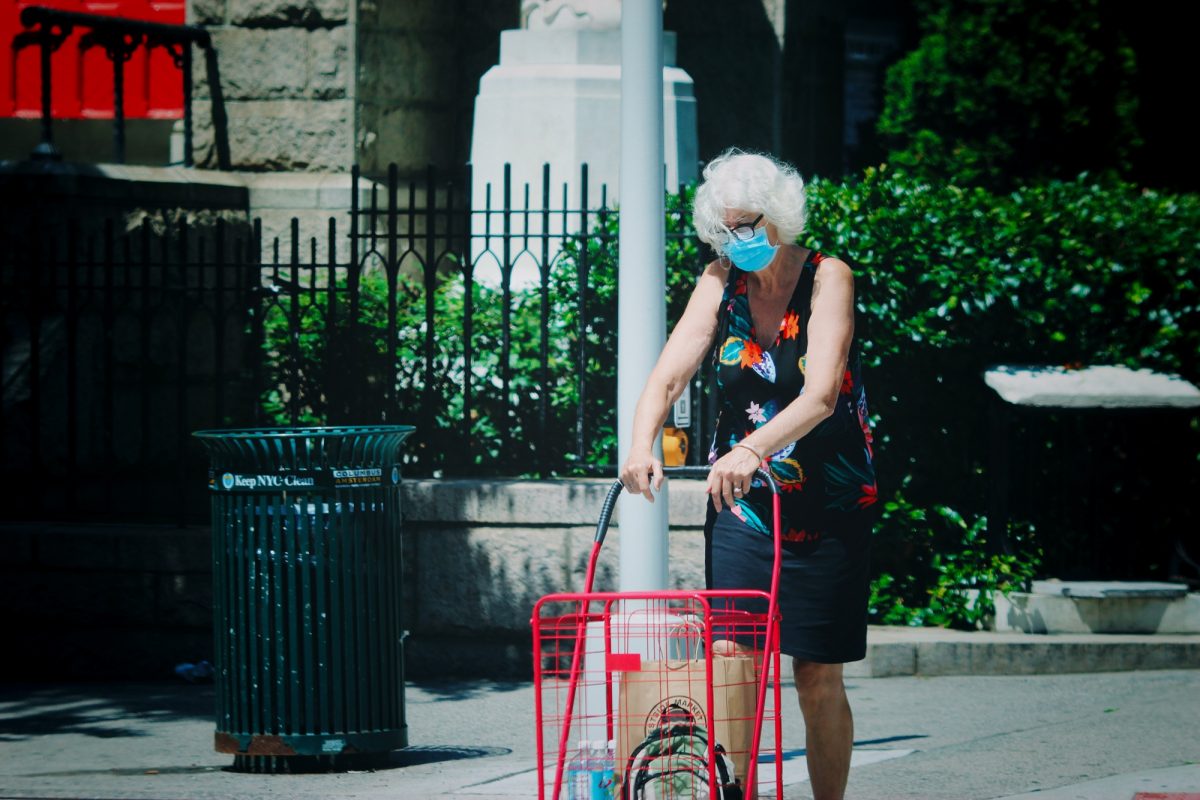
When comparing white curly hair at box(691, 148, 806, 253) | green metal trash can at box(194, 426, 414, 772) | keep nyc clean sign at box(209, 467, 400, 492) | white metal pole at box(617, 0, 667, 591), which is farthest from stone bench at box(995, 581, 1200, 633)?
white curly hair at box(691, 148, 806, 253)

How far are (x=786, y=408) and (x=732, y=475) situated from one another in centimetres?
39

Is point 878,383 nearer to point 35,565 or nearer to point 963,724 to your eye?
point 963,724

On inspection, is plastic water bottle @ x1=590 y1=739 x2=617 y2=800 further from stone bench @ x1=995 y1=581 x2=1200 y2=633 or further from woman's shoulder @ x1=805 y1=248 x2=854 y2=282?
stone bench @ x1=995 y1=581 x2=1200 y2=633

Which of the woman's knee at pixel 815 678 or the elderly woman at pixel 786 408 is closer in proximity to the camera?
the elderly woman at pixel 786 408

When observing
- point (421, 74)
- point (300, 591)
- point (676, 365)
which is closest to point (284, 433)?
point (300, 591)

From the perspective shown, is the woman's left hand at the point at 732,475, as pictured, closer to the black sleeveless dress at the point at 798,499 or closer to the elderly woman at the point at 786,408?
the elderly woman at the point at 786,408

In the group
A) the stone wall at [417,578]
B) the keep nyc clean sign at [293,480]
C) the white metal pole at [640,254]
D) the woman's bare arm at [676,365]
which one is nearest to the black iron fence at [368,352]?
the stone wall at [417,578]

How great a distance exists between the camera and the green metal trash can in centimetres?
600

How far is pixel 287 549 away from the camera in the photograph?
600cm

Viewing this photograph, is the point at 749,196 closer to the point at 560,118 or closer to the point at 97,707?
the point at 97,707

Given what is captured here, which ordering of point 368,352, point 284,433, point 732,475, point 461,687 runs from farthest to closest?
point 368,352 → point 461,687 → point 284,433 → point 732,475

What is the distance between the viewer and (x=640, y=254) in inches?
224

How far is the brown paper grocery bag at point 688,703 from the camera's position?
3.80 metres

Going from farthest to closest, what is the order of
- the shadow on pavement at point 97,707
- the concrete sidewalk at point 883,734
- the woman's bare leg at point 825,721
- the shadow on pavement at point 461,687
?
1. the shadow on pavement at point 461,687
2. the shadow on pavement at point 97,707
3. the concrete sidewalk at point 883,734
4. the woman's bare leg at point 825,721
